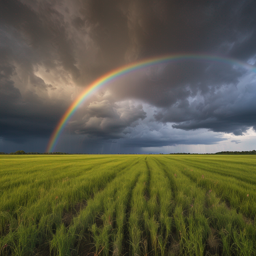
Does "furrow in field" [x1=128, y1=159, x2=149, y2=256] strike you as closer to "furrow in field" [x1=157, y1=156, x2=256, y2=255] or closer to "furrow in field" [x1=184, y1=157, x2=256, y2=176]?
"furrow in field" [x1=157, y1=156, x2=256, y2=255]

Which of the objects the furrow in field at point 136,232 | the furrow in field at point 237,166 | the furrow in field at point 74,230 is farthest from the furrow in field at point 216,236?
the furrow in field at point 237,166

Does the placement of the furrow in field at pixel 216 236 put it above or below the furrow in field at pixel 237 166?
above

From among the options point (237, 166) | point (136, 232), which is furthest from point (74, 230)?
point (237, 166)

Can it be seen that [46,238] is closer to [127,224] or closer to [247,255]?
[127,224]

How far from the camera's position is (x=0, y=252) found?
6.59 feet

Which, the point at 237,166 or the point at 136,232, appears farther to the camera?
the point at 237,166

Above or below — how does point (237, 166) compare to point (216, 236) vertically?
below

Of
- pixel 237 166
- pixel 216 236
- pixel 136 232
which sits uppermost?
pixel 136 232

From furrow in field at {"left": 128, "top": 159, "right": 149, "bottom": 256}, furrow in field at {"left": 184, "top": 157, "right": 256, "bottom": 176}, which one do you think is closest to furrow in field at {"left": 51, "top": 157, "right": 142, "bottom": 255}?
furrow in field at {"left": 128, "top": 159, "right": 149, "bottom": 256}

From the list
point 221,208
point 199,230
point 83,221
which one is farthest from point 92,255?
point 221,208

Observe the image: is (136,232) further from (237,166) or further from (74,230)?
(237,166)

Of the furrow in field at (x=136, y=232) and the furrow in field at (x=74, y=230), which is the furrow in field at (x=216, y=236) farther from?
the furrow in field at (x=74, y=230)

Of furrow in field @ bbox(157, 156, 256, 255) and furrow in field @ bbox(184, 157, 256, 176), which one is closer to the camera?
furrow in field @ bbox(157, 156, 256, 255)

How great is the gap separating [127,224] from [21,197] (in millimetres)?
4135
